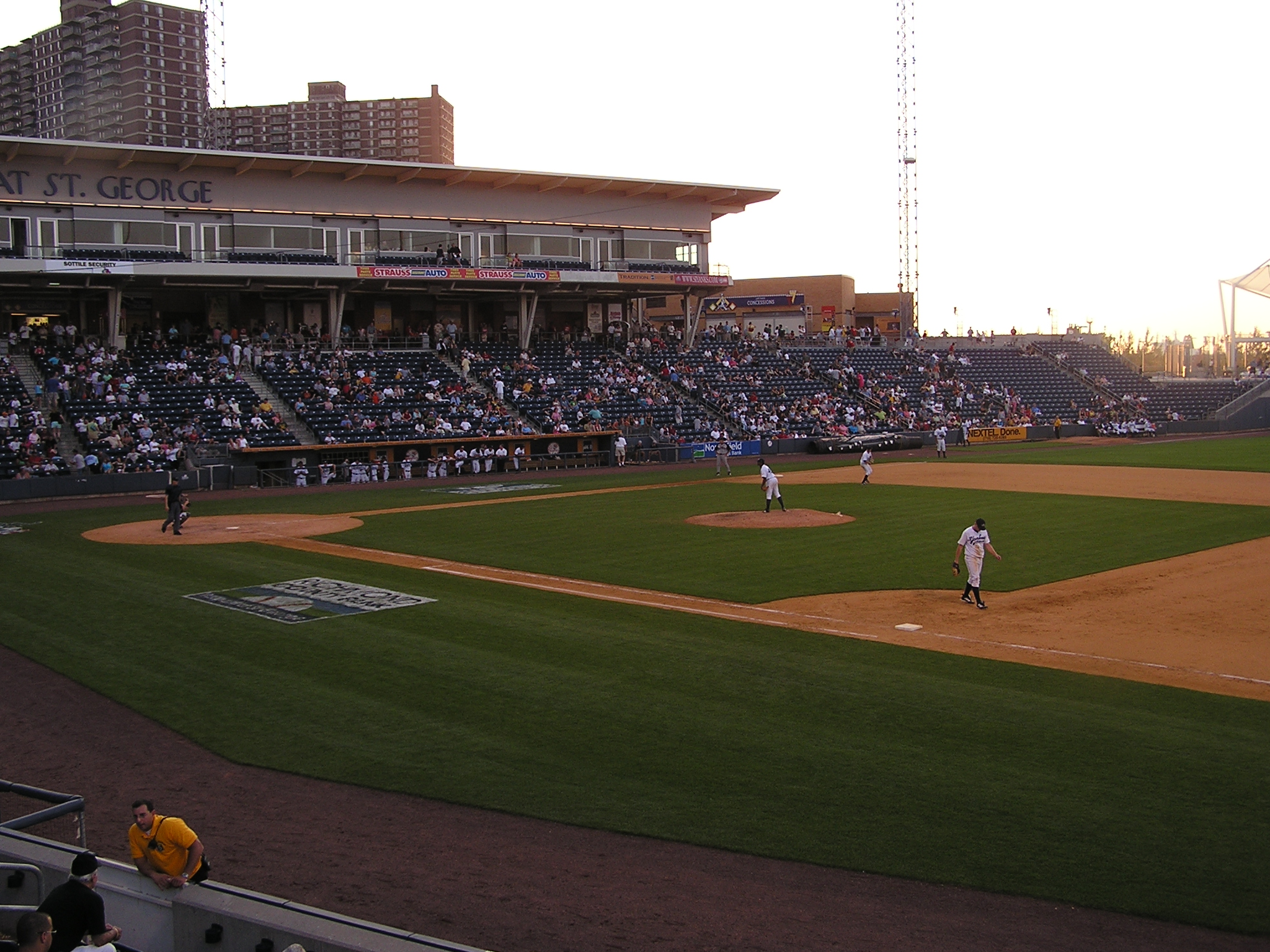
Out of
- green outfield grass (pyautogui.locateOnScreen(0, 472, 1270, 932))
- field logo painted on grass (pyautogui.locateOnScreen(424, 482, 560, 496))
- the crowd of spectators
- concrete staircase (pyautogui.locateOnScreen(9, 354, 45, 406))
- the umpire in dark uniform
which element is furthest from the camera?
the crowd of spectators

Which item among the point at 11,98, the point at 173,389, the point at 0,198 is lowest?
the point at 173,389

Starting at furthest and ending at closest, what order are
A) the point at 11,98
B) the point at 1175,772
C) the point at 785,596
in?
the point at 11,98
the point at 785,596
the point at 1175,772

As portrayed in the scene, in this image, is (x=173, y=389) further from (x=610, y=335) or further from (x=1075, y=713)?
(x=1075, y=713)

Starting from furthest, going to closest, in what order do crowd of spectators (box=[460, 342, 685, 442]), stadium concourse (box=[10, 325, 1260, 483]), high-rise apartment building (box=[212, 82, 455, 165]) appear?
1. high-rise apartment building (box=[212, 82, 455, 165])
2. crowd of spectators (box=[460, 342, 685, 442])
3. stadium concourse (box=[10, 325, 1260, 483])

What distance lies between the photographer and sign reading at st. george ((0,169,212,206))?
1806 inches

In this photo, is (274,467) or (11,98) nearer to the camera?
(274,467)

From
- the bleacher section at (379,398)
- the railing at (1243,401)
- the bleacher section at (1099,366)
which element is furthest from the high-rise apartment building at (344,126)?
the railing at (1243,401)

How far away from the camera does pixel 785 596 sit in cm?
1878

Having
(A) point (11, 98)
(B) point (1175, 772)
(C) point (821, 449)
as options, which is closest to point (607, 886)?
(B) point (1175, 772)

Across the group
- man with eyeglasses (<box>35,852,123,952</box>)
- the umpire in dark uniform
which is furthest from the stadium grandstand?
man with eyeglasses (<box>35,852,123,952</box>)

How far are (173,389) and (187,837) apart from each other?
39459 mm

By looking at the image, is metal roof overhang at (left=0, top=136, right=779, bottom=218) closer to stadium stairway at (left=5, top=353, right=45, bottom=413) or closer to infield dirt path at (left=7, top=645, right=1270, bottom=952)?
stadium stairway at (left=5, top=353, right=45, bottom=413)

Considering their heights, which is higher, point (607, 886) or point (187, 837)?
point (187, 837)

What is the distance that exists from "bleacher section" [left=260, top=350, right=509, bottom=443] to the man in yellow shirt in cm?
3666
